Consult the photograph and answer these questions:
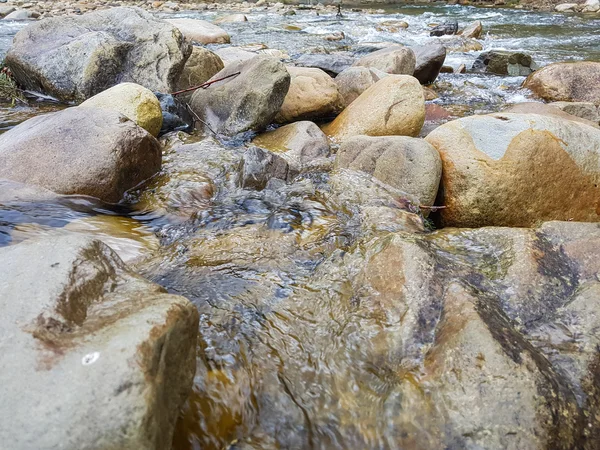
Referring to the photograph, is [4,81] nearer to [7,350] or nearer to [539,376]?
[7,350]

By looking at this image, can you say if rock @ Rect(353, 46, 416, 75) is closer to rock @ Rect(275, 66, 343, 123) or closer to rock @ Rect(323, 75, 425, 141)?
rock @ Rect(275, 66, 343, 123)

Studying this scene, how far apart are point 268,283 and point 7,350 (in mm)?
1447

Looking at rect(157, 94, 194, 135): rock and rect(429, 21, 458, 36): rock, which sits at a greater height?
rect(157, 94, 194, 135): rock

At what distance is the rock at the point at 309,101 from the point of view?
572 centimetres

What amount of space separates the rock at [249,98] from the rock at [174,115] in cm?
22

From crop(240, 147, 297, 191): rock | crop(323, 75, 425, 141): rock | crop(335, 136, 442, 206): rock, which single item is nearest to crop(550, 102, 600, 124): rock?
crop(323, 75, 425, 141): rock

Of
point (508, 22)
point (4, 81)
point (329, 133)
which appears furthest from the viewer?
point (508, 22)

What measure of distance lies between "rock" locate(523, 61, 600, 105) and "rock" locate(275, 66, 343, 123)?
3.92 metres

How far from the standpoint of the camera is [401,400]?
6.07 feet

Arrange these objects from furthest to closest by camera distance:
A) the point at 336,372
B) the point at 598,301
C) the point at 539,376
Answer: the point at 598,301
the point at 336,372
the point at 539,376

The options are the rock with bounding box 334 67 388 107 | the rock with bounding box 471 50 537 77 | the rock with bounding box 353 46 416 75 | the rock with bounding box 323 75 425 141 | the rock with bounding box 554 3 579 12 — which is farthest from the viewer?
the rock with bounding box 554 3 579 12

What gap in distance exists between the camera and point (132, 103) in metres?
4.86

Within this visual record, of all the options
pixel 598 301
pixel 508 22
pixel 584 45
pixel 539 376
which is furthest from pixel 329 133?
pixel 508 22

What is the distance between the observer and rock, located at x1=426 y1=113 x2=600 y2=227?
343 centimetres
